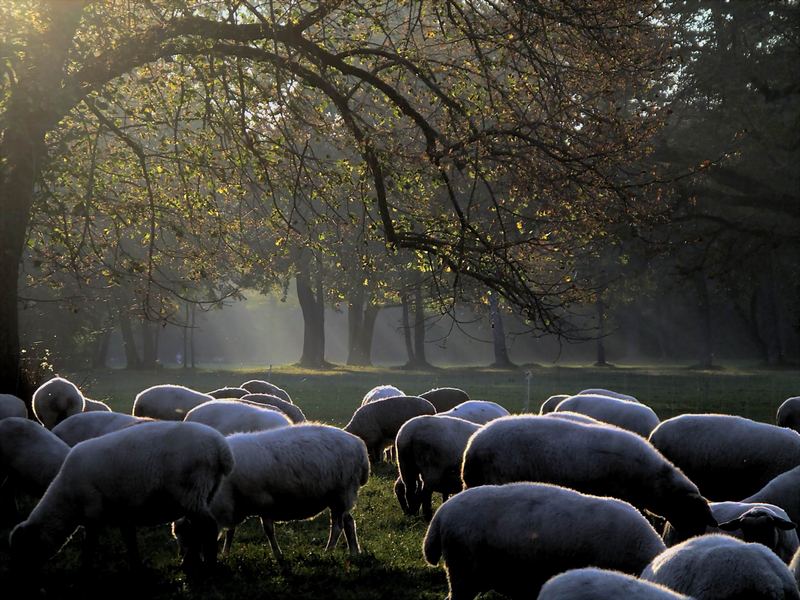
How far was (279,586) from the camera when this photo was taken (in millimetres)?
8070

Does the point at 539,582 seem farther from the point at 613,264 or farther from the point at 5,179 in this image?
the point at 613,264

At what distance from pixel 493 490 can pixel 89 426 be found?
20.0ft

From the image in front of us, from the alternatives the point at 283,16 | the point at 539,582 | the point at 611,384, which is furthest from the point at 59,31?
the point at 611,384

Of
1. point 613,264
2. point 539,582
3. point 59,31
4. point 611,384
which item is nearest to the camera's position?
point 539,582

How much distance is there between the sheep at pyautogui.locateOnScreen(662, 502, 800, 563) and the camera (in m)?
6.71

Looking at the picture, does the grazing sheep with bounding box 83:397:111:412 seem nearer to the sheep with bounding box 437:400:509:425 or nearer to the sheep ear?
the sheep with bounding box 437:400:509:425

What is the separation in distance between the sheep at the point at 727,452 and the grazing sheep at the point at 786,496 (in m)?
1.69

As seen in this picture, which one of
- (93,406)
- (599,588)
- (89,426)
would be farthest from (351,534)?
(93,406)

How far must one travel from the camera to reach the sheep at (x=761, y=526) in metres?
6.71

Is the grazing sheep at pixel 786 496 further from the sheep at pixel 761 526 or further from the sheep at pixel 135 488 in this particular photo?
the sheep at pixel 135 488

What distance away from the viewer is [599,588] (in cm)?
444

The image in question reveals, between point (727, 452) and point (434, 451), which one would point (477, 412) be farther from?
point (727, 452)

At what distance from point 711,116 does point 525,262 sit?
1314cm

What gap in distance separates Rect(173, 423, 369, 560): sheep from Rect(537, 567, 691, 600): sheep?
→ 15.5 ft
